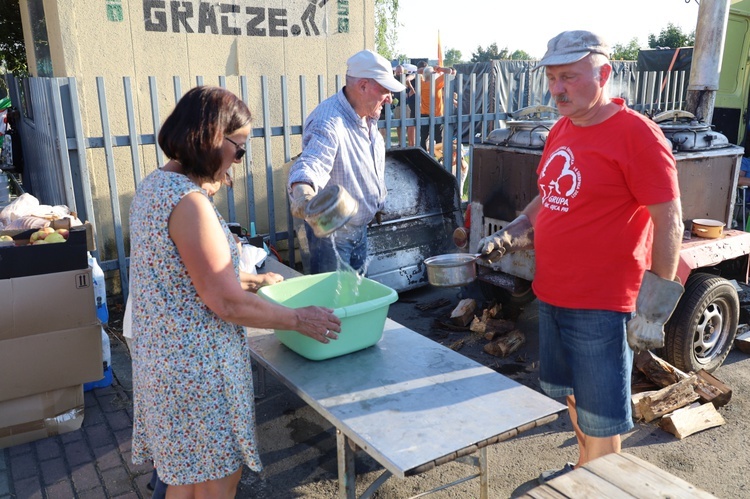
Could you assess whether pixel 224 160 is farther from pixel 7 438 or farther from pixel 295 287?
pixel 7 438

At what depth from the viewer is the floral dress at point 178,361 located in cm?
191

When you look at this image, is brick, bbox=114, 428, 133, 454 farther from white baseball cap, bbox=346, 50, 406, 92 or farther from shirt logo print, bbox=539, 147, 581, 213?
shirt logo print, bbox=539, 147, 581, 213

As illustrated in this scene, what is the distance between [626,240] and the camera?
7.70 feet

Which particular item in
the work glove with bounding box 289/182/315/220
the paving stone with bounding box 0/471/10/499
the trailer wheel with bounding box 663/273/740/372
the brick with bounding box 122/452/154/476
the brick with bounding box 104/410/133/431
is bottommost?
the brick with bounding box 104/410/133/431

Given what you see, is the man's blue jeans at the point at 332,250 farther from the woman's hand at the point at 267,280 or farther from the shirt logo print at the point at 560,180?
the shirt logo print at the point at 560,180

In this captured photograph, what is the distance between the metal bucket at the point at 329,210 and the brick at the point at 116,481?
166 centimetres

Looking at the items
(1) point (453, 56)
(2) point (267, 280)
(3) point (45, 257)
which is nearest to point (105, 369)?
(3) point (45, 257)

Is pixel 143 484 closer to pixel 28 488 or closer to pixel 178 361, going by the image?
pixel 28 488

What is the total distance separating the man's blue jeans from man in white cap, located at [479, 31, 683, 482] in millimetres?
1399

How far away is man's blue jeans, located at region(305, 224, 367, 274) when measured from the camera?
372 cm

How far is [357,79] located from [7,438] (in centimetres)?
283

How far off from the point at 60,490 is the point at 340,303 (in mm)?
1680

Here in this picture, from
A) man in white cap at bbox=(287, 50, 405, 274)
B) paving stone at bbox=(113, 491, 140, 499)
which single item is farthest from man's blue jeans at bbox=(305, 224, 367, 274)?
paving stone at bbox=(113, 491, 140, 499)

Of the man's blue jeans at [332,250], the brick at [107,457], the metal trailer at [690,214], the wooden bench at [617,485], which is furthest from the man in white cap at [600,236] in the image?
the brick at [107,457]
